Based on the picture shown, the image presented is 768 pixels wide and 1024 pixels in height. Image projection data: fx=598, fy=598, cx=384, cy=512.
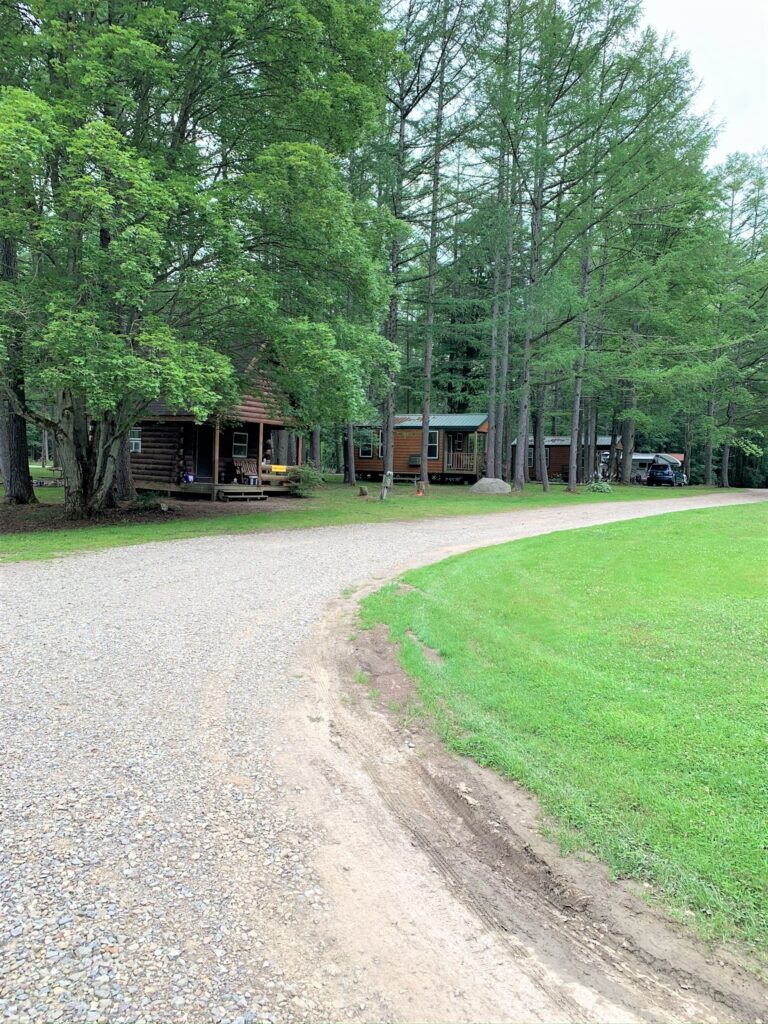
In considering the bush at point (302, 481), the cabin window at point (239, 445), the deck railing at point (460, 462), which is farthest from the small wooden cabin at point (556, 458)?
the cabin window at point (239, 445)

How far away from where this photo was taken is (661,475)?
1441 inches

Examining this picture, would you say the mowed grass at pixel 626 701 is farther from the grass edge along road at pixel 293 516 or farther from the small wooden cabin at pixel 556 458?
the small wooden cabin at pixel 556 458

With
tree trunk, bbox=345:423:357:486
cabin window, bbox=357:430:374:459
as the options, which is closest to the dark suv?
cabin window, bbox=357:430:374:459

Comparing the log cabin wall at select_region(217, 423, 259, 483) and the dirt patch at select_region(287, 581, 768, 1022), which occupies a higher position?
the log cabin wall at select_region(217, 423, 259, 483)

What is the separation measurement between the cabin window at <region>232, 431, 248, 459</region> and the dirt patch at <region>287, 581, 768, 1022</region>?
19.9m

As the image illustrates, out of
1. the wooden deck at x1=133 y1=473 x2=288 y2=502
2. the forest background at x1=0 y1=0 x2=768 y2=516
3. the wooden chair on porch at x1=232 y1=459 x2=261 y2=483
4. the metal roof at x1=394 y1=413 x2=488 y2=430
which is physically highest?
the forest background at x1=0 y1=0 x2=768 y2=516

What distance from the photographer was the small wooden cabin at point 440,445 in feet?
103

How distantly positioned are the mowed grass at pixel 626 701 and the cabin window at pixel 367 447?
24.1m

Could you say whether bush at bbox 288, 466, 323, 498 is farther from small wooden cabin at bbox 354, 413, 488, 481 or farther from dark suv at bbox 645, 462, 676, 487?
dark suv at bbox 645, 462, 676, 487

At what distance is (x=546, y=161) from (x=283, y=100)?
481 inches

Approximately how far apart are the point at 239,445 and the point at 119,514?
876cm

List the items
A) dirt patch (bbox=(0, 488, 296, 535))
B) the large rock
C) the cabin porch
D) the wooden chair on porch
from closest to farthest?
dirt patch (bbox=(0, 488, 296, 535)), the cabin porch, the wooden chair on porch, the large rock

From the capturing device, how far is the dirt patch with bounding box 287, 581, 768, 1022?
6.31ft

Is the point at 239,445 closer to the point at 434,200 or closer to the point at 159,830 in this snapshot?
the point at 434,200
